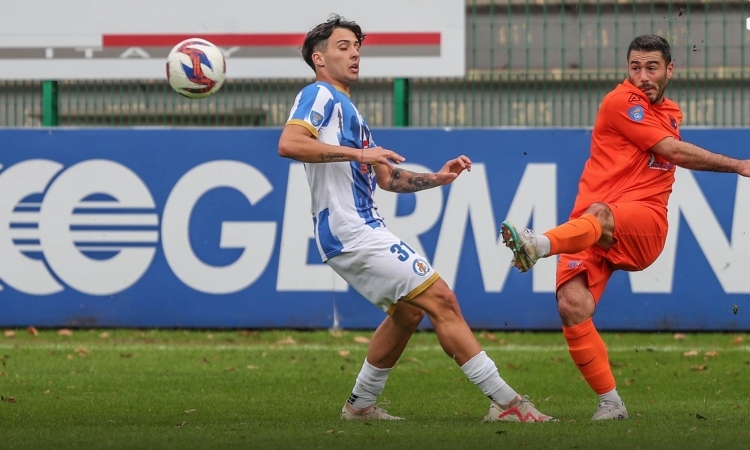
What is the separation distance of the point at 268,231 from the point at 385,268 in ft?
16.4

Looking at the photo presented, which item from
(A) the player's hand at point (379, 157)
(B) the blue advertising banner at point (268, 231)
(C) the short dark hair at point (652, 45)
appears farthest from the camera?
(B) the blue advertising banner at point (268, 231)

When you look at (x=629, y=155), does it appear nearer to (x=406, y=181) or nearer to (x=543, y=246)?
(x=543, y=246)

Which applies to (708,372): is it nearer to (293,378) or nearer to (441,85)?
(293,378)

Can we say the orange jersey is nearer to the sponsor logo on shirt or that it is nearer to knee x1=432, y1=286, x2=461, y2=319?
the sponsor logo on shirt

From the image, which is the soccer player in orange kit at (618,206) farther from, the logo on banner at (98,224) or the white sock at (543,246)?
the logo on banner at (98,224)

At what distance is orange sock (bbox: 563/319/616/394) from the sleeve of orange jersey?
0.98 metres

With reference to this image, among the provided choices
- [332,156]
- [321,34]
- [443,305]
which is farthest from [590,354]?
[321,34]

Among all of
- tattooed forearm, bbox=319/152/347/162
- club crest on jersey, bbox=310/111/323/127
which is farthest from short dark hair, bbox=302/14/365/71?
tattooed forearm, bbox=319/152/347/162

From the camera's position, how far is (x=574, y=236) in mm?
6453

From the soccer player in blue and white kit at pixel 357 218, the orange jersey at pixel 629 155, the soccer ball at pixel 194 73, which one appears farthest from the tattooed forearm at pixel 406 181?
the soccer ball at pixel 194 73

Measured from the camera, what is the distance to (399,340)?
670 cm

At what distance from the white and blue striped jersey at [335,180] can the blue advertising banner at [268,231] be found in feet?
15.1

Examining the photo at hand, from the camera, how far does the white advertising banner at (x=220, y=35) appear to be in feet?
37.8

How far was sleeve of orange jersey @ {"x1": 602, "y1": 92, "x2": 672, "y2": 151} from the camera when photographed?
671cm
